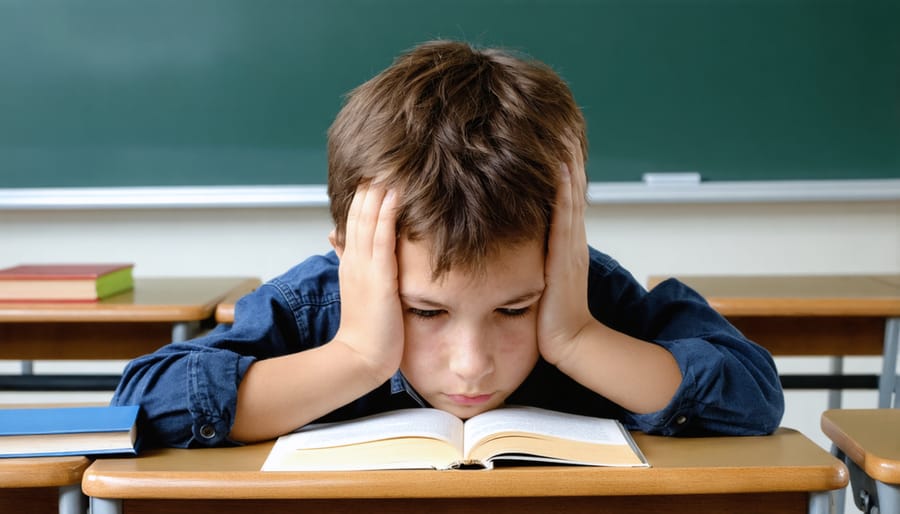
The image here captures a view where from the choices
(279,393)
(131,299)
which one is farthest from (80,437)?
(131,299)

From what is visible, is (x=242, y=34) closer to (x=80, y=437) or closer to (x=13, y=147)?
(x=13, y=147)

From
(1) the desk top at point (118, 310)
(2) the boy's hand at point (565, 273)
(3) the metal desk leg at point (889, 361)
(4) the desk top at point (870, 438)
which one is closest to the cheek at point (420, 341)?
(2) the boy's hand at point (565, 273)

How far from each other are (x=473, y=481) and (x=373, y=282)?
278mm

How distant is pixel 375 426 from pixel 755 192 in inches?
92.4

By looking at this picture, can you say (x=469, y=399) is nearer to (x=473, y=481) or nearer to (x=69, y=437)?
(x=473, y=481)

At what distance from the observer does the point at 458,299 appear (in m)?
1.03

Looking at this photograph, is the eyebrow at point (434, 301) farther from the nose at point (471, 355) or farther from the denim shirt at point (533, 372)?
the denim shirt at point (533, 372)

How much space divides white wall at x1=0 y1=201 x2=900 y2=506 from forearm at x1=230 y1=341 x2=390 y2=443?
2.10m

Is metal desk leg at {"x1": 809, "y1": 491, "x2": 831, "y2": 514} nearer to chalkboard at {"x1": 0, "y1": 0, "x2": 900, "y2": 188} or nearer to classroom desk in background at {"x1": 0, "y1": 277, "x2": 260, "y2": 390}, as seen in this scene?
classroom desk in background at {"x1": 0, "y1": 277, "x2": 260, "y2": 390}

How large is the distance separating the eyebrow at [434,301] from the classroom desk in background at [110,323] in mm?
1230

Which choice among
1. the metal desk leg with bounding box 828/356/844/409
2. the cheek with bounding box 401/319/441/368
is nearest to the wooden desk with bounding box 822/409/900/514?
the cheek with bounding box 401/319/441/368

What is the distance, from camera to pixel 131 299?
2.30 metres

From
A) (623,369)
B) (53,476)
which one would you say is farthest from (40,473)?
(623,369)

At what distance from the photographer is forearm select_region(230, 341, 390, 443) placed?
3.53ft
